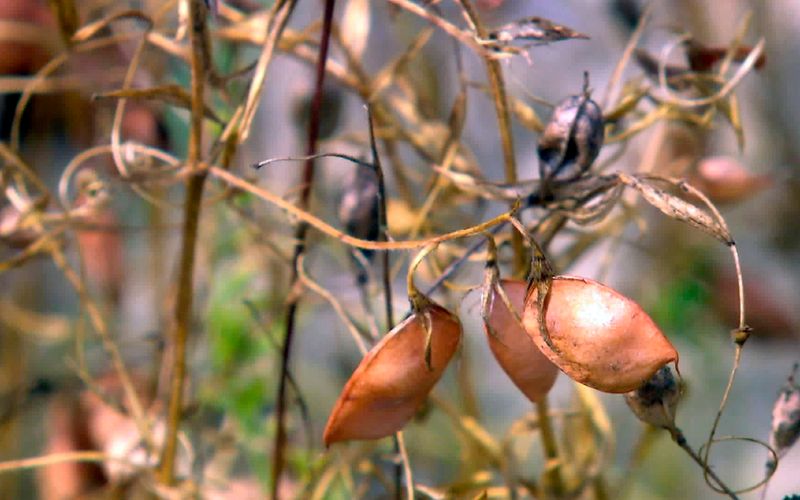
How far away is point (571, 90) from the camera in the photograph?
0.90 metres

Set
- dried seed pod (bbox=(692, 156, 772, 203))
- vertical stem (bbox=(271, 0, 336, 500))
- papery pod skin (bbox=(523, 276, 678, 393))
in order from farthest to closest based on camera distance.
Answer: dried seed pod (bbox=(692, 156, 772, 203)), vertical stem (bbox=(271, 0, 336, 500)), papery pod skin (bbox=(523, 276, 678, 393))

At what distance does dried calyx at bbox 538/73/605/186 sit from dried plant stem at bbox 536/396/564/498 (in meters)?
0.11

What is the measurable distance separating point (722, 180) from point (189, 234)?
30 centimetres

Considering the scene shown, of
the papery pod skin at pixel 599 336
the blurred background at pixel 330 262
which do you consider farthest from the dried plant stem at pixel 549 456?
the papery pod skin at pixel 599 336

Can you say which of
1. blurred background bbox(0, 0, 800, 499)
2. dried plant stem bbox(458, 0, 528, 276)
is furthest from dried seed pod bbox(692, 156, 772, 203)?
dried plant stem bbox(458, 0, 528, 276)

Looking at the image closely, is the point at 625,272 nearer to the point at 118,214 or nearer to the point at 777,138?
the point at 777,138

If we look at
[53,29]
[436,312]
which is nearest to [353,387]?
[436,312]

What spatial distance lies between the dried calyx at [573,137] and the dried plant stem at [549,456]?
0.37ft

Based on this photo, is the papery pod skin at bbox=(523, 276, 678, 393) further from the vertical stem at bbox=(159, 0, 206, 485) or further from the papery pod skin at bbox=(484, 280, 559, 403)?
the vertical stem at bbox=(159, 0, 206, 485)

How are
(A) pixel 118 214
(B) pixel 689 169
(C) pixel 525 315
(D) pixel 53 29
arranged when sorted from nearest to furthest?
(C) pixel 525 315 → (B) pixel 689 169 → (D) pixel 53 29 → (A) pixel 118 214

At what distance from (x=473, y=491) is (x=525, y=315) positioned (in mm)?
212

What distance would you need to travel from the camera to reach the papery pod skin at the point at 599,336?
24 centimetres

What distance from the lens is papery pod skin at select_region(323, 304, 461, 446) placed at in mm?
265

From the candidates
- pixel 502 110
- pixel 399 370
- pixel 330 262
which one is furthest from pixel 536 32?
pixel 330 262
